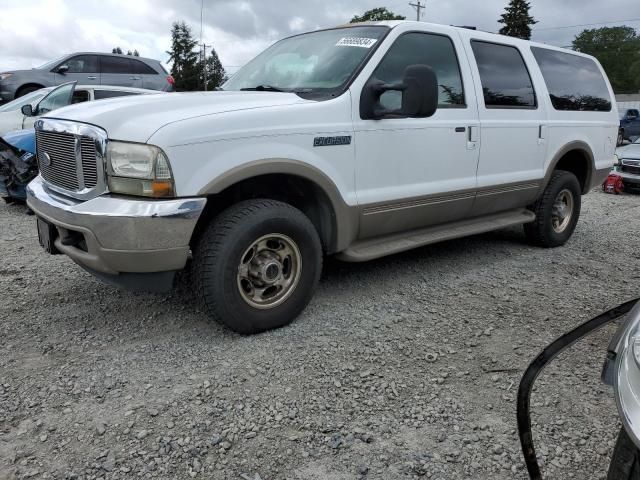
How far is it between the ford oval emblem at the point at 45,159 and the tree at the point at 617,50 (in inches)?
3440

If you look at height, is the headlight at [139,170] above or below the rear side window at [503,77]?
below

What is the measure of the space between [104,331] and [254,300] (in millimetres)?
991

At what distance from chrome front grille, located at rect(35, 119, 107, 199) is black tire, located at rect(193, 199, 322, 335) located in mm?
674

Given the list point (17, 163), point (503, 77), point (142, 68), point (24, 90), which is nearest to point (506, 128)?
point (503, 77)

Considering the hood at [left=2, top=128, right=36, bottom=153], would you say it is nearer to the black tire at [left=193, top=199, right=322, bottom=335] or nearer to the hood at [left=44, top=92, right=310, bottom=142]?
the hood at [left=44, top=92, right=310, bottom=142]

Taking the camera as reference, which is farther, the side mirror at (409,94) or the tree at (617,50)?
the tree at (617,50)

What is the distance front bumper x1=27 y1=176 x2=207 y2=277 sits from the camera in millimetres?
2893

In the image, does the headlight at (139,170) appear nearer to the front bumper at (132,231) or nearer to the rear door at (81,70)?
the front bumper at (132,231)

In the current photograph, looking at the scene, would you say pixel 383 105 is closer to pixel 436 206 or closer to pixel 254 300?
pixel 436 206

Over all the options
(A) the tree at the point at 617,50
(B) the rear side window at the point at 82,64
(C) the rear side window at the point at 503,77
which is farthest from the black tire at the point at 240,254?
(A) the tree at the point at 617,50

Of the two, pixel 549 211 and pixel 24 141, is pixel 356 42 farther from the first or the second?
pixel 24 141

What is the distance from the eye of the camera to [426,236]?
4391 mm

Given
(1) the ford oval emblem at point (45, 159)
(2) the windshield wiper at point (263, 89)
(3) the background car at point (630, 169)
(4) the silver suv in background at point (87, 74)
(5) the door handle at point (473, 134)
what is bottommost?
(3) the background car at point (630, 169)

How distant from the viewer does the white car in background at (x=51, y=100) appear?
27.2 feet
